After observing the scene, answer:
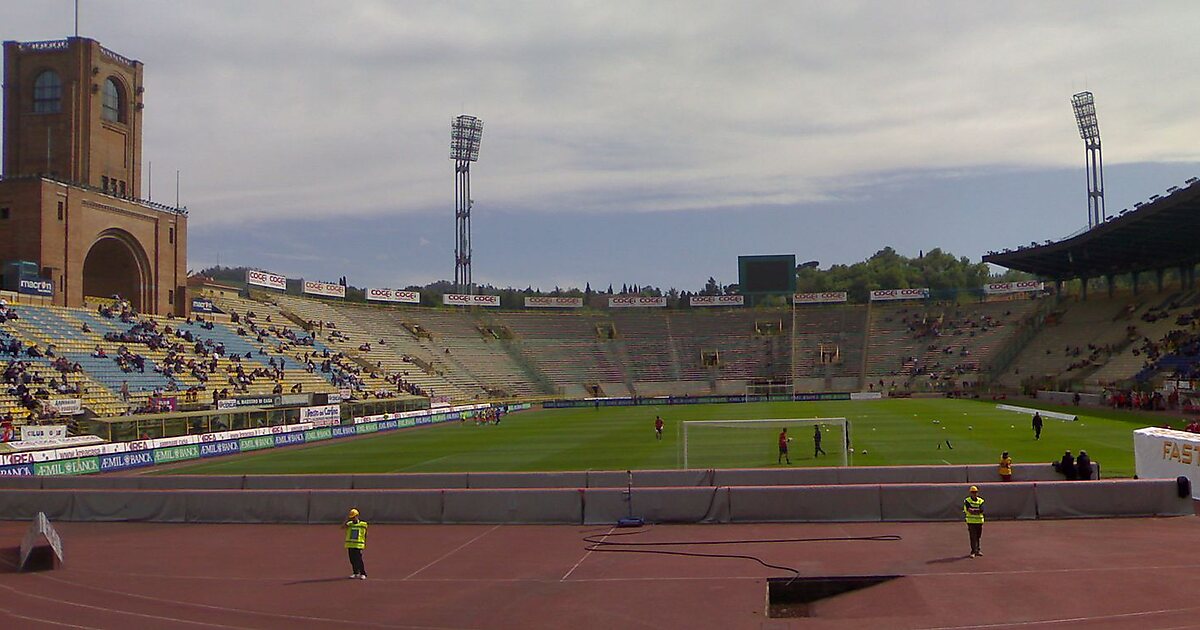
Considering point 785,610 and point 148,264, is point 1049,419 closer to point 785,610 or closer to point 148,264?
point 785,610

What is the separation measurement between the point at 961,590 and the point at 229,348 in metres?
61.7

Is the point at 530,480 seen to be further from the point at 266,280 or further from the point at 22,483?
the point at 266,280

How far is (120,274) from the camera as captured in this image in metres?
67.6

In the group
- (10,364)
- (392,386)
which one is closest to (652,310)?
(392,386)

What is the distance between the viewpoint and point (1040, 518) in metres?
23.1

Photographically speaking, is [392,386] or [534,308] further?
[534,308]

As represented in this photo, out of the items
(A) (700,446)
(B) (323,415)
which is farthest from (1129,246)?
(B) (323,415)

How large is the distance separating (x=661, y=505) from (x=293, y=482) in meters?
12.3

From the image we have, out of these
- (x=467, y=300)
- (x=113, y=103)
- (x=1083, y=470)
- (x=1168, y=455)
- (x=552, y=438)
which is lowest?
(x=552, y=438)

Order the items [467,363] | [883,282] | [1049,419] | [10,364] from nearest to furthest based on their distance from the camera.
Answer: [10,364] → [1049,419] → [467,363] → [883,282]

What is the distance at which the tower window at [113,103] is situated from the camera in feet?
218

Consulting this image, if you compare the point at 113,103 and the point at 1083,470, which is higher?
the point at 113,103

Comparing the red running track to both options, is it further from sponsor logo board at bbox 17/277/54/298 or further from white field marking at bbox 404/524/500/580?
sponsor logo board at bbox 17/277/54/298

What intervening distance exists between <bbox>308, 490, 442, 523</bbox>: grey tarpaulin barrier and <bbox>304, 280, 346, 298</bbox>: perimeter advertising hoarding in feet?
265
